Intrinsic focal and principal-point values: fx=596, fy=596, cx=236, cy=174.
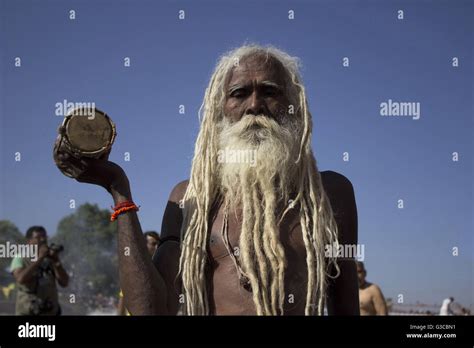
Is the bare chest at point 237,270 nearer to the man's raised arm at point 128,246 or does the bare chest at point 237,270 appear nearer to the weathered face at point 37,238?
the man's raised arm at point 128,246

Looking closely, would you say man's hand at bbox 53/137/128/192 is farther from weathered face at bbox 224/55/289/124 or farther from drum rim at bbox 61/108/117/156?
weathered face at bbox 224/55/289/124

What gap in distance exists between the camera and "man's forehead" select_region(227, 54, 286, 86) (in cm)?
328

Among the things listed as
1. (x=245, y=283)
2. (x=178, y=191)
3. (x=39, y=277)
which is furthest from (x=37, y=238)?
(x=245, y=283)

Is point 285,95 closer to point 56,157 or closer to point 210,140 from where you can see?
point 210,140

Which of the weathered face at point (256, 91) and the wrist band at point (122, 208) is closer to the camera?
the wrist band at point (122, 208)

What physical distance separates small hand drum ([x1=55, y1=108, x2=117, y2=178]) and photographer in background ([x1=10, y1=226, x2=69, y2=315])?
206 inches


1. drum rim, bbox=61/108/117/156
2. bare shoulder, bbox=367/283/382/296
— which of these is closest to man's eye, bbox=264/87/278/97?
drum rim, bbox=61/108/117/156

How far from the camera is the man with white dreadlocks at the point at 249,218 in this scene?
2771mm

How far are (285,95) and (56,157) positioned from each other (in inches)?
52.4

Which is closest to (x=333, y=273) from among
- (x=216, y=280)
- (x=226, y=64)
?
(x=216, y=280)

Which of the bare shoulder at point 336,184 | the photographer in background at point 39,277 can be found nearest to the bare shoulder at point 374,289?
the photographer in background at point 39,277
